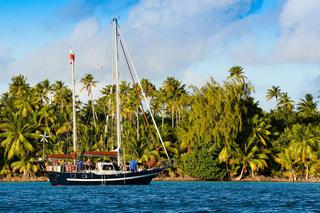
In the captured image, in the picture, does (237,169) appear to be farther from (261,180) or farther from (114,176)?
(114,176)

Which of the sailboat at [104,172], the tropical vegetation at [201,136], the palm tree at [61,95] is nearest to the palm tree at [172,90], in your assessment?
the tropical vegetation at [201,136]

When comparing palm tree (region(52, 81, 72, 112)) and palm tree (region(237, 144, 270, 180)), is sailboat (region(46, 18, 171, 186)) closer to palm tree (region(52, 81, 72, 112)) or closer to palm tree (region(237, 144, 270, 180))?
palm tree (region(237, 144, 270, 180))

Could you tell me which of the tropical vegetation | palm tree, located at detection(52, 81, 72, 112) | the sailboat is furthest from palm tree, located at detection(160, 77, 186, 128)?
the sailboat

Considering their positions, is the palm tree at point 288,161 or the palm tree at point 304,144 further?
the palm tree at point 288,161

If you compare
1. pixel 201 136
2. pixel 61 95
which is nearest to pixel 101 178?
pixel 201 136

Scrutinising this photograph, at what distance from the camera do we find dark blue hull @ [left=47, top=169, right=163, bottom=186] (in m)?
76.2

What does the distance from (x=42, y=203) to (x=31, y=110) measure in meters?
67.4

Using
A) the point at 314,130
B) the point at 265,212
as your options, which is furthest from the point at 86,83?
the point at 265,212

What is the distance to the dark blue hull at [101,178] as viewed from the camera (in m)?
76.2

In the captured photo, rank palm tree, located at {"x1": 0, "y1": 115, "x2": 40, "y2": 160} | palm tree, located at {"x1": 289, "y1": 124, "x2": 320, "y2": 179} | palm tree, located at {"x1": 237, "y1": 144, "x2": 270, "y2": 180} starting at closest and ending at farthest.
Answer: palm tree, located at {"x1": 289, "y1": 124, "x2": 320, "y2": 179}
palm tree, located at {"x1": 237, "y1": 144, "x2": 270, "y2": 180}
palm tree, located at {"x1": 0, "y1": 115, "x2": 40, "y2": 160}

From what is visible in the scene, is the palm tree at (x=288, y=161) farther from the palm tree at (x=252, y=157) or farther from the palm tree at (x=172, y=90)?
the palm tree at (x=172, y=90)

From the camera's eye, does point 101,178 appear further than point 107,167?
No

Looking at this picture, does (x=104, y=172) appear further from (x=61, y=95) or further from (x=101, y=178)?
(x=61, y=95)

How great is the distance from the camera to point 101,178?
7638cm
